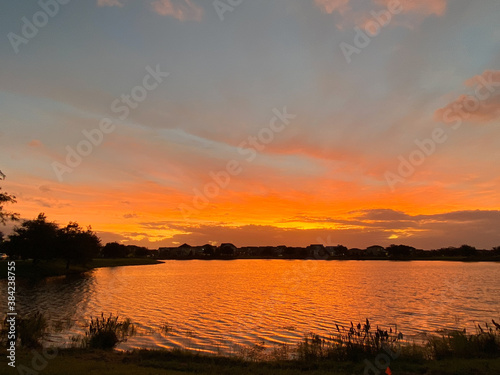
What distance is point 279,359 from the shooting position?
20.8 meters

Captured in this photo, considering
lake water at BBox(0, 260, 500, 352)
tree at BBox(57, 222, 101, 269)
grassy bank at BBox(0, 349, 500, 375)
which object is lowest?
lake water at BBox(0, 260, 500, 352)

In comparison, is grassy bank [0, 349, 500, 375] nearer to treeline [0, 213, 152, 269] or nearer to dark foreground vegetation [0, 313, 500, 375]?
dark foreground vegetation [0, 313, 500, 375]

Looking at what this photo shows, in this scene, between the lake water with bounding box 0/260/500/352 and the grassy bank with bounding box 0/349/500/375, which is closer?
the grassy bank with bounding box 0/349/500/375

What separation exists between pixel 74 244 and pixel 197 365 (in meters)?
94.7

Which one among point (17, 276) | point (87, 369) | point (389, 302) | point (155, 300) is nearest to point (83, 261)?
point (17, 276)

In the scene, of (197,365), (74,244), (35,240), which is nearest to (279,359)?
(197,365)

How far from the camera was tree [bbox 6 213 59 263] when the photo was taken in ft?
289

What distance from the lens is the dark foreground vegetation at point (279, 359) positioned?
55.1 ft

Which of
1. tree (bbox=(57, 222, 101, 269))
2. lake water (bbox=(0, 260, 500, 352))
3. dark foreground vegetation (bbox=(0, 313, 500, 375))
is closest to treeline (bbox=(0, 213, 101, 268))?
tree (bbox=(57, 222, 101, 269))

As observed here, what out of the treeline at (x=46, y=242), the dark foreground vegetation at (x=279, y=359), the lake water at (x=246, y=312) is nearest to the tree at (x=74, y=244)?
the treeline at (x=46, y=242)

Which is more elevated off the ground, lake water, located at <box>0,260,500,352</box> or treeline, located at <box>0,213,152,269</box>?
treeline, located at <box>0,213,152,269</box>

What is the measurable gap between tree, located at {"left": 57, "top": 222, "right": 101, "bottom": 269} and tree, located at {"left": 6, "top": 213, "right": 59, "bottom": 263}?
3182 millimetres

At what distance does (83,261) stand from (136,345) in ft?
302

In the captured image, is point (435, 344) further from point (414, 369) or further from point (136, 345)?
point (136, 345)
